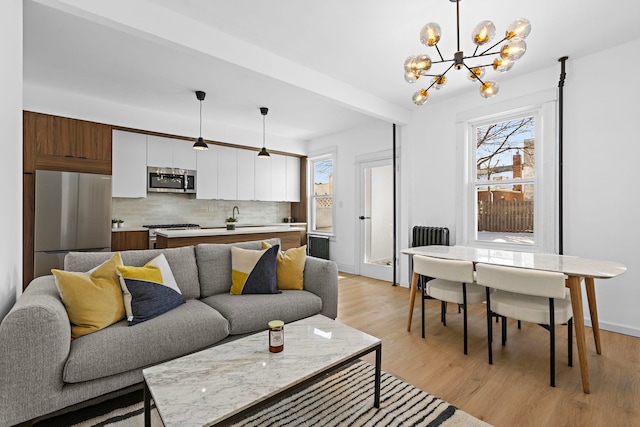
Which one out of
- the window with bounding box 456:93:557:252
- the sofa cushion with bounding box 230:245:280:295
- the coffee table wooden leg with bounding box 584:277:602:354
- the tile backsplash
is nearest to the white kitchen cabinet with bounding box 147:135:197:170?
the tile backsplash

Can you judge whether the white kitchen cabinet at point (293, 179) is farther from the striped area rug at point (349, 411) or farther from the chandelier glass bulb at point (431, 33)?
the striped area rug at point (349, 411)

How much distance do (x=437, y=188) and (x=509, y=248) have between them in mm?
1184

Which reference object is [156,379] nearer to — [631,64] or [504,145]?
[504,145]

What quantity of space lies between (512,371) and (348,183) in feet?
13.3

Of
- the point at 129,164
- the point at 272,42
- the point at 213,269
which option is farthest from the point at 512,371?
the point at 129,164

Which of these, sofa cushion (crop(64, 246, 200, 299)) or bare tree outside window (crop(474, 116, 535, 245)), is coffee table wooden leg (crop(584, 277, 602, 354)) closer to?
bare tree outside window (crop(474, 116, 535, 245))

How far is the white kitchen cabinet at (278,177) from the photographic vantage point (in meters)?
6.38

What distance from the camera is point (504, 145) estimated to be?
12.5 ft

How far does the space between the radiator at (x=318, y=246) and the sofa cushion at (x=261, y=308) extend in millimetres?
3479

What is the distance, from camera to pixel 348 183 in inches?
227

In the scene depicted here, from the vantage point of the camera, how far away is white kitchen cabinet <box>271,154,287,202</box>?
251 inches

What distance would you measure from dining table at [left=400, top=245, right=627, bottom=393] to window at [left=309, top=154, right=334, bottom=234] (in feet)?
10.7

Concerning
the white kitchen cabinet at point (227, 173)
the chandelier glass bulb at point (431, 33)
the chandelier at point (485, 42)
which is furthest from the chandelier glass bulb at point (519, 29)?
the white kitchen cabinet at point (227, 173)

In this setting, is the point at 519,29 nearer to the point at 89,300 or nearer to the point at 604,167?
the point at 604,167
